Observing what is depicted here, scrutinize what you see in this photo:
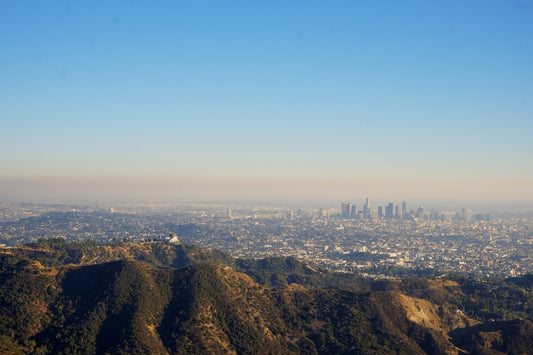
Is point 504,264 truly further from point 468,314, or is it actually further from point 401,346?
point 401,346

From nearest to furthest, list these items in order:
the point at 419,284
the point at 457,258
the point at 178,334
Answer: the point at 178,334, the point at 419,284, the point at 457,258

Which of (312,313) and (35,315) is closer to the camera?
(35,315)

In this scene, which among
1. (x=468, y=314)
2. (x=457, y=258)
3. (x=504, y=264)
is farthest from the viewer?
(x=457, y=258)

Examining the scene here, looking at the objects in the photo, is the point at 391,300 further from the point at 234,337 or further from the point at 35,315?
the point at 35,315

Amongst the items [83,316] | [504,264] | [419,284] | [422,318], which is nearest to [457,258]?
[504,264]

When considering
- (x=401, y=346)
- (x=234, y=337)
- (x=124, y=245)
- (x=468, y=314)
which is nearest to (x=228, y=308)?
(x=234, y=337)

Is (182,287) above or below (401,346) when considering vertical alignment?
above
